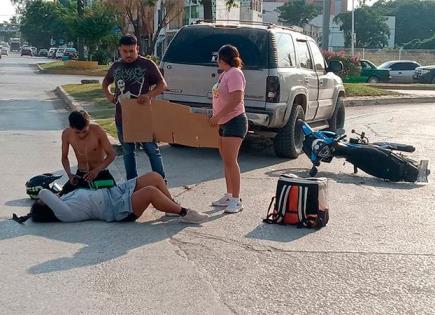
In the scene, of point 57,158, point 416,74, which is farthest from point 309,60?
point 416,74

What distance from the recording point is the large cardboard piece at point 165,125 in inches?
335

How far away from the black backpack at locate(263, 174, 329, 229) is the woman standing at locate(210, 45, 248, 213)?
2.61 ft

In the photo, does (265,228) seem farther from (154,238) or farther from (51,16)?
(51,16)

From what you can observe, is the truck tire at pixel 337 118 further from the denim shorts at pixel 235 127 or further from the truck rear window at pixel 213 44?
the denim shorts at pixel 235 127

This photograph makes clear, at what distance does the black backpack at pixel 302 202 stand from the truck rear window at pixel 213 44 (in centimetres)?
416

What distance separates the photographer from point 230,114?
26.3 ft

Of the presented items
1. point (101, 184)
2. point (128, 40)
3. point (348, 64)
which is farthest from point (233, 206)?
point (348, 64)

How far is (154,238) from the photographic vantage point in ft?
22.8

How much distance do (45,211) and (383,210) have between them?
378cm

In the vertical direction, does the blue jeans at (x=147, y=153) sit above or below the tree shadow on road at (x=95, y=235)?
above

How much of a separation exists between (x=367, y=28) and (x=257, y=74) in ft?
279

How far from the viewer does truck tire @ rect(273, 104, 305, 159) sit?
11.7 m

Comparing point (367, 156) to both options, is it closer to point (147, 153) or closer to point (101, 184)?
point (147, 153)

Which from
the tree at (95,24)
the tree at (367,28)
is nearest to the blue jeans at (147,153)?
the tree at (95,24)
